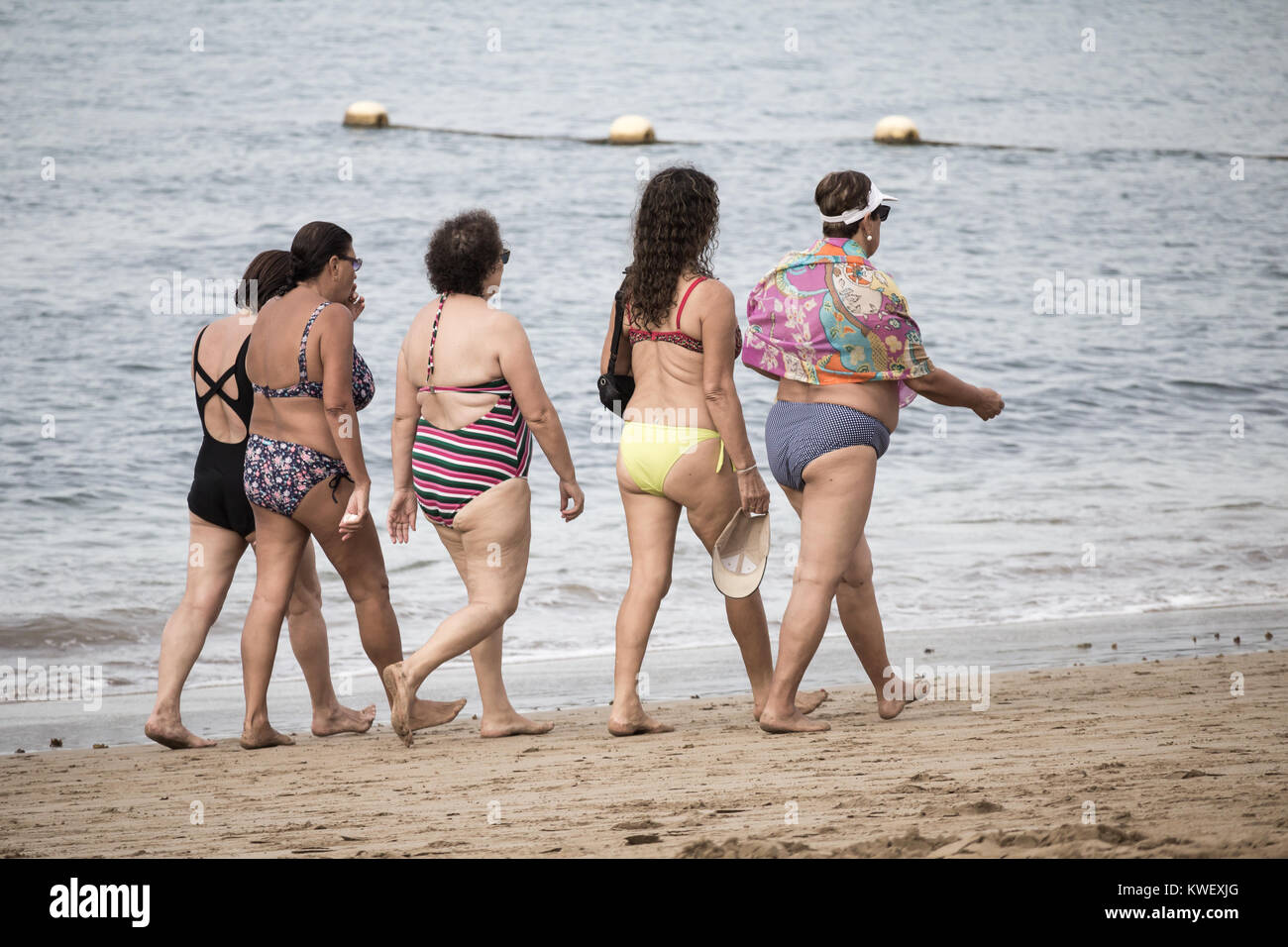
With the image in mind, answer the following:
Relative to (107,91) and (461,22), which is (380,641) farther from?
(461,22)

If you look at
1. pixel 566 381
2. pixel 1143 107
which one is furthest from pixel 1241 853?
pixel 1143 107

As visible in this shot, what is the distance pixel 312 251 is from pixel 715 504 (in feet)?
5.20

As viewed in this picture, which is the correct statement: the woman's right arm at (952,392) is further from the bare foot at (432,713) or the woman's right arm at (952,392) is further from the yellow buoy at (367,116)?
the yellow buoy at (367,116)

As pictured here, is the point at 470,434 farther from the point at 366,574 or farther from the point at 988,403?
the point at 988,403

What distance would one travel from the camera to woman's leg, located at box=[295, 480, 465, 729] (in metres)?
4.52

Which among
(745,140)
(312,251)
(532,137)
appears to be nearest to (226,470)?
(312,251)

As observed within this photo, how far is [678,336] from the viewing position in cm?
431

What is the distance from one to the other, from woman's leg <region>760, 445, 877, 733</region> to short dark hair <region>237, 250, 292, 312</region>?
1923 mm

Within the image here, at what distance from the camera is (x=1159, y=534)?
30.3ft

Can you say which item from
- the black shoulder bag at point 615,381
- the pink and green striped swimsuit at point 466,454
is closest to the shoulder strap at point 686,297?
the black shoulder bag at point 615,381

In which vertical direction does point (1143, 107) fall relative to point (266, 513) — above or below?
above

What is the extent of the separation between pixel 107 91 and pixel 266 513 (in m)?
25.6

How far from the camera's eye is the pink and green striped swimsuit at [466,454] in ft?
14.4

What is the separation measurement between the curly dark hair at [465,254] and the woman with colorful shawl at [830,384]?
88cm
